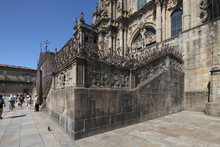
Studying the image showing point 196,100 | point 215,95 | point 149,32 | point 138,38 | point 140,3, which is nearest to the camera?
point 215,95

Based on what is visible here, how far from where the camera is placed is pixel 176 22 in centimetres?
1505

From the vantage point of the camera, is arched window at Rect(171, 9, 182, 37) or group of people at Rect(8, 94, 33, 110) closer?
group of people at Rect(8, 94, 33, 110)

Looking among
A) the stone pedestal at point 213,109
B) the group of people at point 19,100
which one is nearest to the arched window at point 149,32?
the stone pedestal at point 213,109

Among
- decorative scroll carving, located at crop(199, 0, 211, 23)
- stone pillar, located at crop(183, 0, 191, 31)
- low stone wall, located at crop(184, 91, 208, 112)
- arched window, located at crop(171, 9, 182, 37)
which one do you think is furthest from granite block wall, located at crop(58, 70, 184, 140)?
arched window, located at crop(171, 9, 182, 37)

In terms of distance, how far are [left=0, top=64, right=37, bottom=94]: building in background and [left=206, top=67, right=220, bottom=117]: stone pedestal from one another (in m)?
42.2

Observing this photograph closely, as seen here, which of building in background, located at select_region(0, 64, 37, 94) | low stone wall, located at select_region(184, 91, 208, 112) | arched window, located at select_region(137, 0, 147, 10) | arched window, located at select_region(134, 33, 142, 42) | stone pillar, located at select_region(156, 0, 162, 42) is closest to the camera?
low stone wall, located at select_region(184, 91, 208, 112)

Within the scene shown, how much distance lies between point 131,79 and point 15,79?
47.5 meters

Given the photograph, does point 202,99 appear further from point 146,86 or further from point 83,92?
point 83,92

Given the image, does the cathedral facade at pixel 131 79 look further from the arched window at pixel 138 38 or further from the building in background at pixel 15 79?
the building in background at pixel 15 79

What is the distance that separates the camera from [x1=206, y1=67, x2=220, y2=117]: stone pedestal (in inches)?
270

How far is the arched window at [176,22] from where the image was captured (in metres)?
14.6

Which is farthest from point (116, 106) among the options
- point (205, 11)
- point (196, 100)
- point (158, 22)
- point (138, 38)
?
point (138, 38)

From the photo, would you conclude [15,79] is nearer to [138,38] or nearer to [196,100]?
[138,38]

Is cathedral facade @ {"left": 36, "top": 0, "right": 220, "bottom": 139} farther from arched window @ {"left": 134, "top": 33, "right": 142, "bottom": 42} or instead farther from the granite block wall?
arched window @ {"left": 134, "top": 33, "right": 142, "bottom": 42}
